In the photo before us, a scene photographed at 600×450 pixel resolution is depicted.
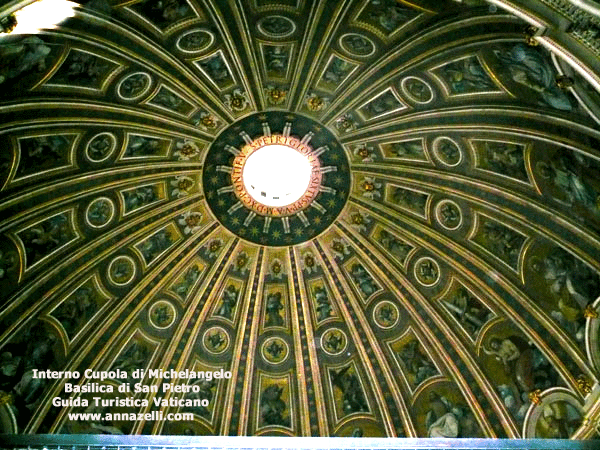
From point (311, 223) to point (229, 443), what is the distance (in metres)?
10.9

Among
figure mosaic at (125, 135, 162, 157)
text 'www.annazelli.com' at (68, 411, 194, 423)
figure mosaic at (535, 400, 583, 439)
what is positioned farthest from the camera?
figure mosaic at (125, 135, 162, 157)

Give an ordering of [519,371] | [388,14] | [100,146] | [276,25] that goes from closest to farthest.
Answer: [388,14]
[276,25]
[519,371]
[100,146]

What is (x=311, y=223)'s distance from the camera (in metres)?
23.0

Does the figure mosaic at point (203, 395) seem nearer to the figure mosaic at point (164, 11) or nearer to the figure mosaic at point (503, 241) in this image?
the figure mosaic at point (503, 241)

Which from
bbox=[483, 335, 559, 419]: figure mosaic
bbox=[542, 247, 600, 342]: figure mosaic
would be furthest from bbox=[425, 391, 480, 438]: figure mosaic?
bbox=[542, 247, 600, 342]: figure mosaic

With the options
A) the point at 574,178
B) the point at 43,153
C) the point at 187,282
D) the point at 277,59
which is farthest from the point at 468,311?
the point at 43,153

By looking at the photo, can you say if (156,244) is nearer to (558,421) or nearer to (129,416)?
(129,416)

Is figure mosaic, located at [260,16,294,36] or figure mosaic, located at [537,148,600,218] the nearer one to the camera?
figure mosaic, located at [537,148,600,218]

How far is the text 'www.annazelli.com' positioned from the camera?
20125 millimetres

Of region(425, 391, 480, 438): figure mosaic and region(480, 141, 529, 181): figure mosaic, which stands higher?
region(480, 141, 529, 181): figure mosaic

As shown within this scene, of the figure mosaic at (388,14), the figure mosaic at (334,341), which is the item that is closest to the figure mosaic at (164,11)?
the figure mosaic at (388,14)

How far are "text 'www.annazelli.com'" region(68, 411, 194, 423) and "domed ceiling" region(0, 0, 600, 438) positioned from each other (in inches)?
6.1

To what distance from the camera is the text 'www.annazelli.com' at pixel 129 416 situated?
20125 millimetres

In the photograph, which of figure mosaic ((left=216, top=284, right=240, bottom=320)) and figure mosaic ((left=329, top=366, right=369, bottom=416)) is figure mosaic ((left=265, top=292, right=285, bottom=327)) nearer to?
figure mosaic ((left=216, top=284, right=240, bottom=320))
